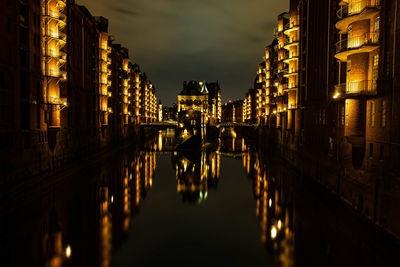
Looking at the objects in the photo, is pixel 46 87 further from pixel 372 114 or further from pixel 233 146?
pixel 233 146

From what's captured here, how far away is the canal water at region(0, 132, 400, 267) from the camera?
49.4 ft

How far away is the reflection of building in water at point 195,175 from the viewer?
97.4 ft

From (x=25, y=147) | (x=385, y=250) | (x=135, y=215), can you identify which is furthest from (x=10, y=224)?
(x=385, y=250)

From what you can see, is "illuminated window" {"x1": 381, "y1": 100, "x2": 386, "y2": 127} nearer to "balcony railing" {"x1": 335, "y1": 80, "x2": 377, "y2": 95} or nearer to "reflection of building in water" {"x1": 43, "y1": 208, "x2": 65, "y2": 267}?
"balcony railing" {"x1": 335, "y1": 80, "x2": 377, "y2": 95}

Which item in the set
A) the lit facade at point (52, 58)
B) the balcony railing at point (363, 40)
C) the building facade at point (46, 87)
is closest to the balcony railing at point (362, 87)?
the balcony railing at point (363, 40)

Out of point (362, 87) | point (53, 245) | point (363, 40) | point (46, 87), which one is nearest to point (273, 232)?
point (362, 87)

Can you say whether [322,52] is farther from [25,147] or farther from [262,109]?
[262,109]

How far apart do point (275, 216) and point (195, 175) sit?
700 inches

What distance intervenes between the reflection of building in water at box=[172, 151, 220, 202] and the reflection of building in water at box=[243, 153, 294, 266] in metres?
5.47

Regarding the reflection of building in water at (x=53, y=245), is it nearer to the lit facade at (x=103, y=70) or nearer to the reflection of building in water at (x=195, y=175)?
the reflection of building in water at (x=195, y=175)

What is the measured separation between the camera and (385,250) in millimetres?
14375

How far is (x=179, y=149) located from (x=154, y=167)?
24413 millimetres

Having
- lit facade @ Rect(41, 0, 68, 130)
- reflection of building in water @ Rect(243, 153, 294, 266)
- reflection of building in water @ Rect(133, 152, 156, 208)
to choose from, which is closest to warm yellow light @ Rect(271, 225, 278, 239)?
reflection of building in water @ Rect(243, 153, 294, 266)

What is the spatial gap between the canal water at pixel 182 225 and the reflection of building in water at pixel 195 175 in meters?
0.30
